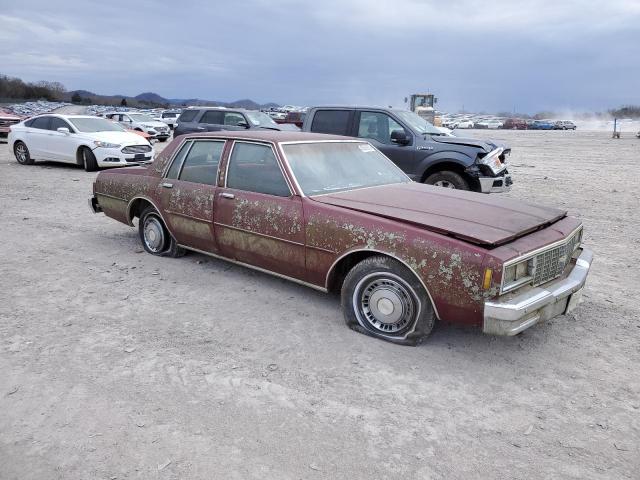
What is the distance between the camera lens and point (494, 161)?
8461mm

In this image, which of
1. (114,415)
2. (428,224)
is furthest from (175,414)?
(428,224)

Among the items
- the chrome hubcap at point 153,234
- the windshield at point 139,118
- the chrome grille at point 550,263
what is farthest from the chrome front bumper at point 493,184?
the windshield at point 139,118

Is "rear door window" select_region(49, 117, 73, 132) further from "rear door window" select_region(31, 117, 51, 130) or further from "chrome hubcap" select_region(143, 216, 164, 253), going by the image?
"chrome hubcap" select_region(143, 216, 164, 253)

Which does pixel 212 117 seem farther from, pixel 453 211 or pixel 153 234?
pixel 453 211

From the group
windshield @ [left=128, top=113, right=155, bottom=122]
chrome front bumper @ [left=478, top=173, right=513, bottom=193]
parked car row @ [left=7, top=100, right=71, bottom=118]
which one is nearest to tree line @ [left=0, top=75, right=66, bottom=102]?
parked car row @ [left=7, top=100, right=71, bottom=118]

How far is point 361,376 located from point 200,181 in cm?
278

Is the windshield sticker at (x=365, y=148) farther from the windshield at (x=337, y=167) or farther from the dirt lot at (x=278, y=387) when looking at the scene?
the dirt lot at (x=278, y=387)

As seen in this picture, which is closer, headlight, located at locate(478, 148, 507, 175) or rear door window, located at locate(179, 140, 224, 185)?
rear door window, located at locate(179, 140, 224, 185)

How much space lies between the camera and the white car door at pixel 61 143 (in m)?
13.5

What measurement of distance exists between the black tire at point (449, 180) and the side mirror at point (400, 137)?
731 mm

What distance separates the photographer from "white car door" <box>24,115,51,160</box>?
1412cm

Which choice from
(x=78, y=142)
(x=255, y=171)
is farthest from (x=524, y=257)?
(x=78, y=142)

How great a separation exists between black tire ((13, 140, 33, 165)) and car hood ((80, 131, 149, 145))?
251cm

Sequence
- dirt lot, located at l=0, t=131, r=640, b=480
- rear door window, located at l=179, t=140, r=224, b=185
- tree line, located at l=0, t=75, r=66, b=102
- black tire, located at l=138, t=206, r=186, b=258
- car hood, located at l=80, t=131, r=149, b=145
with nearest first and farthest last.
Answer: dirt lot, located at l=0, t=131, r=640, b=480, rear door window, located at l=179, t=140, r=224, b=185, black tire, located at l=138, t=206, r=186, b=258, car hood, located at l=80, t=131, r=149, b=145, tree line, located at l=0, t=75, r=66, b=102
